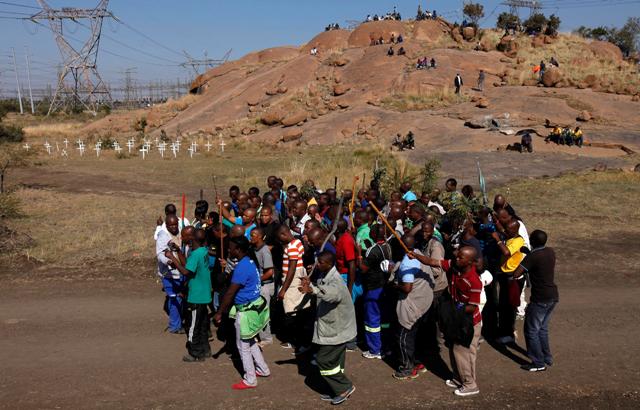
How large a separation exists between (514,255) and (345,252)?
80.8 inches

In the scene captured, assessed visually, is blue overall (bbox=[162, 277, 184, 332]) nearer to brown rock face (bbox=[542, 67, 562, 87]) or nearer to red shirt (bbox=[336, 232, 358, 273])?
red shirt (bbox=[336, 232, 358, 273])

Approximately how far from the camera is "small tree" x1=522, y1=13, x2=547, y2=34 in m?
49.1

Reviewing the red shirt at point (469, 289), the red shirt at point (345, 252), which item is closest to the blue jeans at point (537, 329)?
the red shirt at point (469, 289)

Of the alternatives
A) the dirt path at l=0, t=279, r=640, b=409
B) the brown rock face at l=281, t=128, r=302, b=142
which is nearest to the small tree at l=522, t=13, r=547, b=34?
the brown rock face at l=281, t=128, r=302, b=142

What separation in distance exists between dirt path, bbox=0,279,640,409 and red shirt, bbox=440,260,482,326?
1.00m

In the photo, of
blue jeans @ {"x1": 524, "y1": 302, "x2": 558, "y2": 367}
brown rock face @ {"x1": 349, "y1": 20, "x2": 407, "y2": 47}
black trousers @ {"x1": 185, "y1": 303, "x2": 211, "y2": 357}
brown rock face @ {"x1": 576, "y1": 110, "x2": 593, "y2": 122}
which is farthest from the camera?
brown rock face @ {"x1": 349, "y1": 20, "x2": 407, "y2": 47}

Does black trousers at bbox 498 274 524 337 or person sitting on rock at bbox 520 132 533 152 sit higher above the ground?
person sitting on rock at bbox 520 132 533 152

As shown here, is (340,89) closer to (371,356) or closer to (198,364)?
(371,356)

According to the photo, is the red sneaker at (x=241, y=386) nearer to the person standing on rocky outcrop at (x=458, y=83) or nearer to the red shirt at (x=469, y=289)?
the red shirt at (x=469, y=289)

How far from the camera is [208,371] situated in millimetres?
6105

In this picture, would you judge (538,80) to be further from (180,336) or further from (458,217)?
(180,336)

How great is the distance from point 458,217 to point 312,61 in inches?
1557

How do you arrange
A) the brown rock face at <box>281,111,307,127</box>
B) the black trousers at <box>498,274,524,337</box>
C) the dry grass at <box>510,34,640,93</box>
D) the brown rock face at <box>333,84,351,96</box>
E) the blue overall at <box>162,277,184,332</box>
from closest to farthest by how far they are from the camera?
1. the black trousers at <box>498,274,524,337</box>
2. the blue overall at <box>162,277,184,332</box>
3. the brown rock face at <box>281,111,307,127</box>
4. the dry grass at <box>510,34,640,93</box>
5. the brown rock face at <box>333,84,351,96</box>

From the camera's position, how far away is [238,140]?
35.6 metres
